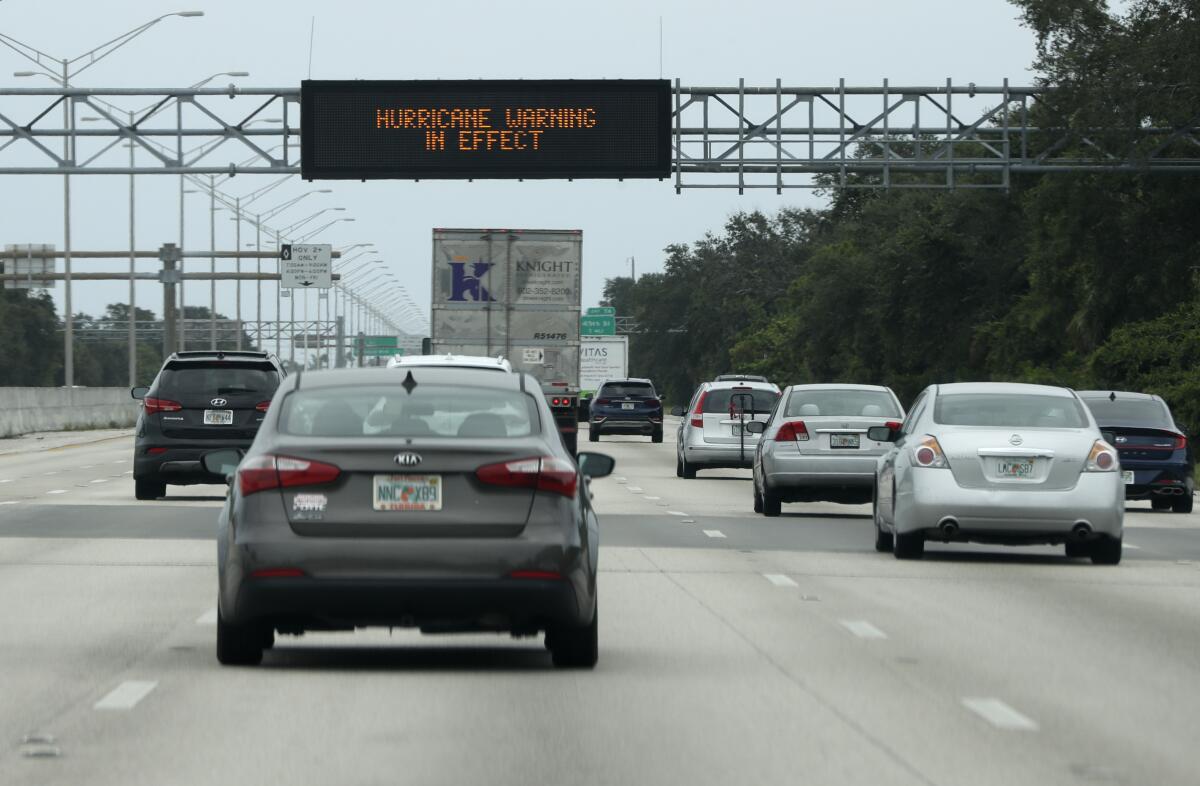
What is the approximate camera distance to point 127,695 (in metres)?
10.0

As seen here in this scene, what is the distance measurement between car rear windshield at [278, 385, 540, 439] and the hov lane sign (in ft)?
296

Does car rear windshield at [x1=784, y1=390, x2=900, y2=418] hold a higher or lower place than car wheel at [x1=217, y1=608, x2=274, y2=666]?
higher

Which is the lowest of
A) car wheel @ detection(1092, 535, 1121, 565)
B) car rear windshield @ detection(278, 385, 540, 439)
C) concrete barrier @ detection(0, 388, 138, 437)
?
concrete barrier @ detection(0, 388, 138, 437)

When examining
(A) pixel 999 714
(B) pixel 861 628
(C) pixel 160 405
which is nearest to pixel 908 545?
(B) pixel 861 628

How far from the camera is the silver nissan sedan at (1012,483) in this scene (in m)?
18.0

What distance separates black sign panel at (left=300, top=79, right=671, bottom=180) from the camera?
4097 cm

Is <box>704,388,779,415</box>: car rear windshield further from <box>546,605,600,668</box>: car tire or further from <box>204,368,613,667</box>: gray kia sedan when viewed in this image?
<box>204,368,613,667</box>: gray kia sedan

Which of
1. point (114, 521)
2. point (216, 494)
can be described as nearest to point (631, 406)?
point (216, 494)

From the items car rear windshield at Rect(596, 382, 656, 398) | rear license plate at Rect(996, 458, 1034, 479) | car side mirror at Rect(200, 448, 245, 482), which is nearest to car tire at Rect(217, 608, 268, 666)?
car side mirror at Rect(200, 448, 245, 482)

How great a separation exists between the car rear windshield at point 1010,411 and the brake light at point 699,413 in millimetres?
16890

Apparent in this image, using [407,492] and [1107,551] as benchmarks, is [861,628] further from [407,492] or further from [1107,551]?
[1107,551]

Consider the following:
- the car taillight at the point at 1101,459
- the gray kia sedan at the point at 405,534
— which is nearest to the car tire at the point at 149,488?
the car taillight at the point at 1101,459

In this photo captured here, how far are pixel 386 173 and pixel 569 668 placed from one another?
3070 centimetres

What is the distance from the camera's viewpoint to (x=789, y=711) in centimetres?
971
